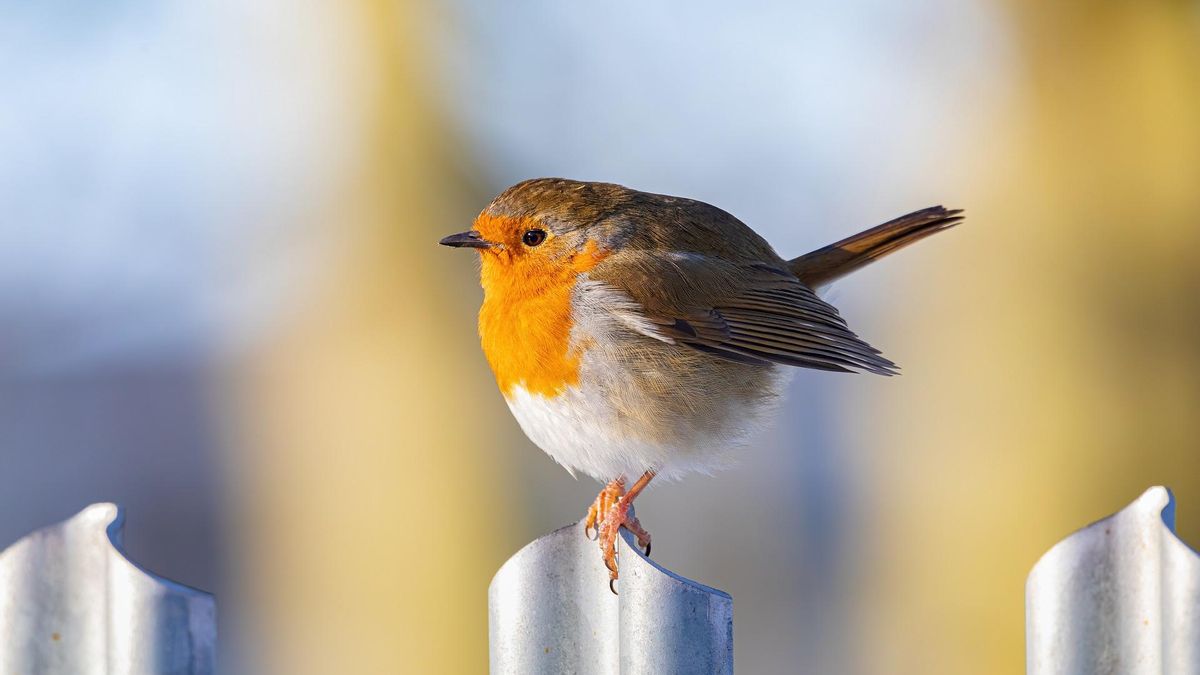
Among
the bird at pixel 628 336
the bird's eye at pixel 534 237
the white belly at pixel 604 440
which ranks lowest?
the white belly at pixel 604 440

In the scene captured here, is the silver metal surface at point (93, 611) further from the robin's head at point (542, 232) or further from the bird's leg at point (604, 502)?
the robin's head at point (542, 232)

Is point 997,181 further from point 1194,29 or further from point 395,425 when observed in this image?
point 395,425

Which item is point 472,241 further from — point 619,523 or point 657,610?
point 657,610

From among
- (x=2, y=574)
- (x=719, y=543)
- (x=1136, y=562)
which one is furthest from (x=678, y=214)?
(x=719, y=543)

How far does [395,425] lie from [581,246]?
8.01 feet

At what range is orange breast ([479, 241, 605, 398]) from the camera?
214cm

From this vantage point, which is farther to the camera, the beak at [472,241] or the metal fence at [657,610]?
the beak at [472,241]

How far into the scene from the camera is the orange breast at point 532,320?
2141mm

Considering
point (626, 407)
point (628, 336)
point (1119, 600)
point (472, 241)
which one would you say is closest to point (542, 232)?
point (472, 241)

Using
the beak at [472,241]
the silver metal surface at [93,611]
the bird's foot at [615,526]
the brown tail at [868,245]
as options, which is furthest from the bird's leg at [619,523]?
the brown tail at [868,245]

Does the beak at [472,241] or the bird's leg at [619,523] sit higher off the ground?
the beak at [472,241]

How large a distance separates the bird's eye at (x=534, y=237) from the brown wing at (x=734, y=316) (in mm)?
134

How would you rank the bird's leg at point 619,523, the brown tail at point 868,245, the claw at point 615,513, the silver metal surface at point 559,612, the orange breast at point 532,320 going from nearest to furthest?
the silver metal surface at point 559,612, the bird's leg at point 619,523, the claw at point 615,513, the orange breast at point 532,320, the brown tail at point 868,245

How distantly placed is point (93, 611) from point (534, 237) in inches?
Answer: 46.3
